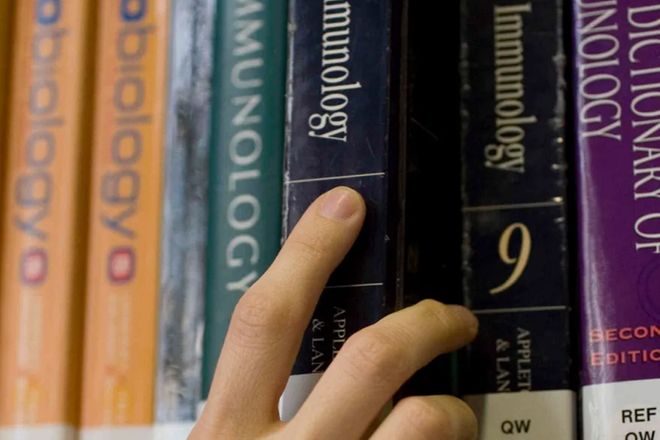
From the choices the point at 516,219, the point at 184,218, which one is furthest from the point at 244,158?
the point at 516,219

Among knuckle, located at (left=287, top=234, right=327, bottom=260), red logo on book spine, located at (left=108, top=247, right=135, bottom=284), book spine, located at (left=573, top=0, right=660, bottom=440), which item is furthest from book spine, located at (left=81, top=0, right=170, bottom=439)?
book spine, located at (left=573, top=0, right=660, bottom=440)

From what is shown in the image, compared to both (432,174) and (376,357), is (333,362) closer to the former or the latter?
(376,357)

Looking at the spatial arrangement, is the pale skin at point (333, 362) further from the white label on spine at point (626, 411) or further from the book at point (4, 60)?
the book at point (4, 60)

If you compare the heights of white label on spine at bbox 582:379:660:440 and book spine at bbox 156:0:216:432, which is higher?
book spine at bbox 156:0:216:432

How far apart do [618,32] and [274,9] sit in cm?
19

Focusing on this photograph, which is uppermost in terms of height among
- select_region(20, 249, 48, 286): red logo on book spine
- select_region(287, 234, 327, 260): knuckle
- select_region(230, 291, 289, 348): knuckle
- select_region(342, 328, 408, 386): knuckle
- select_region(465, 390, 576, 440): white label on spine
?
select_region(287, 234, 327, 260): knuckle

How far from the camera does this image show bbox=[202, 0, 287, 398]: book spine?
2.10 ft

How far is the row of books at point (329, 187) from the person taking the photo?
0.60 metres

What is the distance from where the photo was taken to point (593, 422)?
587mm

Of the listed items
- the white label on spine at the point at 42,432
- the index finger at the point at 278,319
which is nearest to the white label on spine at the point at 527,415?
the index finger at the point at 278,319

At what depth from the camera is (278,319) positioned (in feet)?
1.93

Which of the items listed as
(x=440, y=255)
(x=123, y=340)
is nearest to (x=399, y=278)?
(x=440, y=255)

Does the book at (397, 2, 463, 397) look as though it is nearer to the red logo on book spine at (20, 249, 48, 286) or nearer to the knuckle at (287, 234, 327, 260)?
the knuckle at (287, 234, 327, 260)

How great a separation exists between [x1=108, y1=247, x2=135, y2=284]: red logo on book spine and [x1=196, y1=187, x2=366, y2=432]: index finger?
102 millimetres
